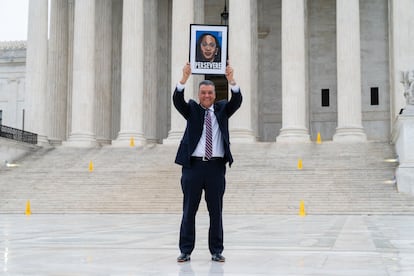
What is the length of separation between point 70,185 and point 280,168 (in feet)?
43.8

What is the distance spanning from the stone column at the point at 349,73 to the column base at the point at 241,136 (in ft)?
21.9

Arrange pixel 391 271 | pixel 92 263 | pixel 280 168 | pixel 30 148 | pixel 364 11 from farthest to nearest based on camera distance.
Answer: pixel 364 11 → pixel 30 148 → pixel 280 168 → pixel 92 263 → pixel 391 271

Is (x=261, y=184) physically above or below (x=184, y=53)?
below

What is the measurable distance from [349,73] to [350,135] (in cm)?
487

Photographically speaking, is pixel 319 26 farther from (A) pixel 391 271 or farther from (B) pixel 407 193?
(A) pixel 391 271

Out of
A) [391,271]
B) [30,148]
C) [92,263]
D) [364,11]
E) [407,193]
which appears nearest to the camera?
[391,271]

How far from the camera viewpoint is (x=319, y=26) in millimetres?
65000

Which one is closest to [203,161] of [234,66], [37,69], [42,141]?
[234,66]

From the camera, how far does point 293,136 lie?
5056 cm

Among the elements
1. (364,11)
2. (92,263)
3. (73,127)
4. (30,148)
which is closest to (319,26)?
(364,11)

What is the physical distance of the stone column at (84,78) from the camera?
2180 inches

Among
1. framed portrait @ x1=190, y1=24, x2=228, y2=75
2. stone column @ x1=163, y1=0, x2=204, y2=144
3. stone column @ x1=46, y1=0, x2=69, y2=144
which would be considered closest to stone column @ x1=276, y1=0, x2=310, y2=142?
stone column @ x1=163, y1=0, x2=204, y2=144

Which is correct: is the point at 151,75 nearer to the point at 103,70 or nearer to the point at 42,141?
the point at 103,70

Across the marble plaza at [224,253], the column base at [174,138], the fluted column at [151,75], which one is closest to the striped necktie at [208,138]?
the marble plaza at [224,253]
